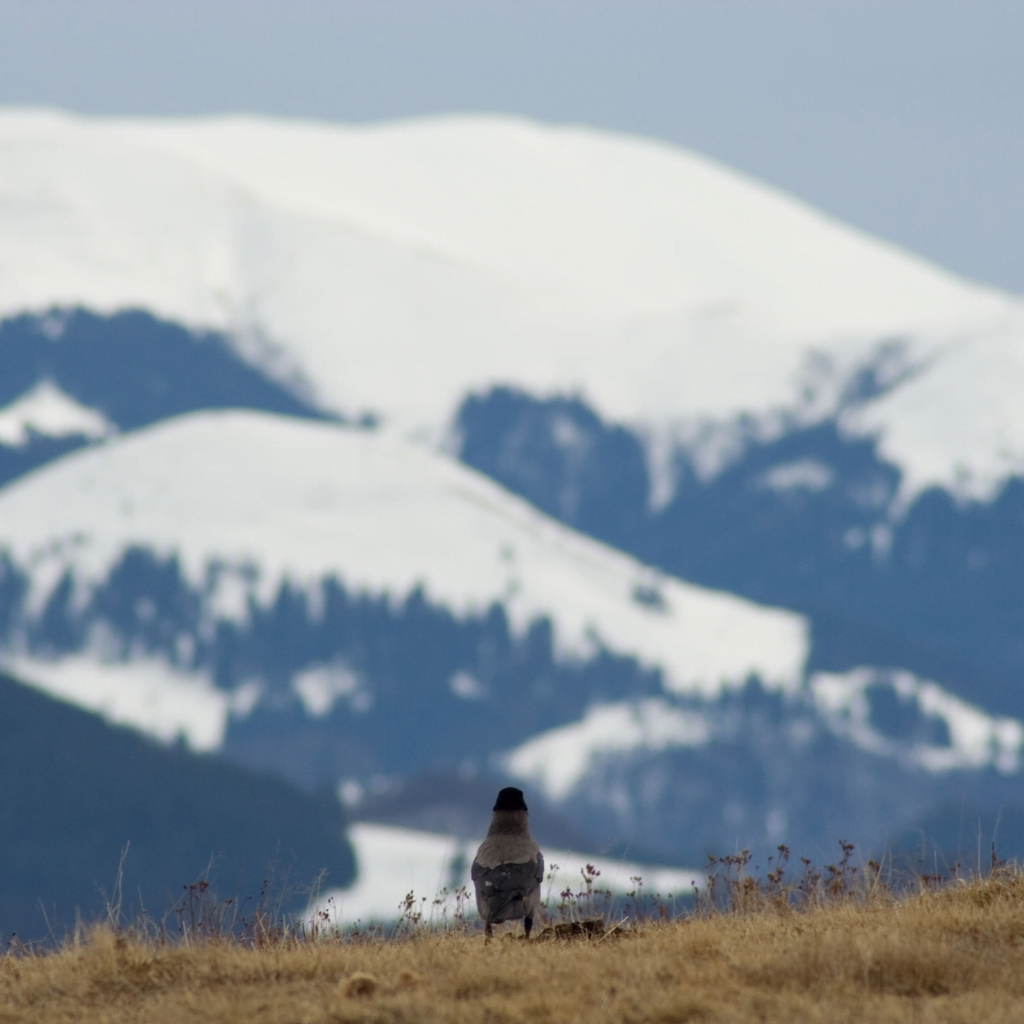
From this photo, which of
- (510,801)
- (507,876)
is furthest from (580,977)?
(510,801)

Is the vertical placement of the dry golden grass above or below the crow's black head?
below

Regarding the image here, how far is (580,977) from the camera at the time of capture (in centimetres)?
993

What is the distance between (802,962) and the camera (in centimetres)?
997

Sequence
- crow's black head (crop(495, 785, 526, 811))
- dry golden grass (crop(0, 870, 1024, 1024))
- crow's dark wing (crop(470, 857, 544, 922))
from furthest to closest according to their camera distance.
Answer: crow's black head (crop(495, 785, 526, 811)), crow's dark wing (crop(470, 857, 544, 922)), dry golden grass (crop(0, 870, 1024, 1024))

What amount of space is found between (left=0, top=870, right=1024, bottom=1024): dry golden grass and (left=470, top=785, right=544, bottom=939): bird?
227mm

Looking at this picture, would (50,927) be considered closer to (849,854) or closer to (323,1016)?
(323,1016)

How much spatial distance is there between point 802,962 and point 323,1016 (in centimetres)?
278

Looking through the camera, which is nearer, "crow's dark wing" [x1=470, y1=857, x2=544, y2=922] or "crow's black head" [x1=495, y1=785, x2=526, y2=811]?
"crow's dark wing" [x1=470, y1=857, x2=544, y2=922]

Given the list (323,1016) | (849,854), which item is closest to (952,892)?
(849,854)

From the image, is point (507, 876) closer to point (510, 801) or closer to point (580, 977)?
point (510, 801)

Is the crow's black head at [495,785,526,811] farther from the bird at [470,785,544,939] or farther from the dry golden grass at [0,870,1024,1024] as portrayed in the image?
the dry golden grass at [0,870,1024,1024]

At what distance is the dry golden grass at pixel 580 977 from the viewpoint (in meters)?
9.15

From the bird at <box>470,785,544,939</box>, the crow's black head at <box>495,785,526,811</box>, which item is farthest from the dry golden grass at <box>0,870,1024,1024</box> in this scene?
the crow's black head at <box>495,785,526,811</box>

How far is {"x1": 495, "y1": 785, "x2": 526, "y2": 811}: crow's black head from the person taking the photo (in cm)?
1223
